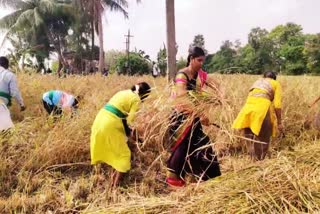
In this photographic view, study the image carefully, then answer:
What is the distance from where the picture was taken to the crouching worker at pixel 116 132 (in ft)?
13.5

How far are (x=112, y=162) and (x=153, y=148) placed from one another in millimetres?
694

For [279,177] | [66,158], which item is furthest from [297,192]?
[66,158]

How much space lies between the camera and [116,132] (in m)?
4.20

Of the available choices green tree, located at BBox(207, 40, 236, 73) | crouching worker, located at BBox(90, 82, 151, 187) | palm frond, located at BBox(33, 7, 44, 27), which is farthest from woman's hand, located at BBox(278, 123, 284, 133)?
palm frond, located at BBox(33, 7, 44, 27)

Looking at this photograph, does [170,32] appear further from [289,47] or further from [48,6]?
[289,47]

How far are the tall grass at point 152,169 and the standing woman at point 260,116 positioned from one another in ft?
0.63

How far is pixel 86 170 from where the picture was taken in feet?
15.4

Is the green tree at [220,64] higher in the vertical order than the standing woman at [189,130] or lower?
higher

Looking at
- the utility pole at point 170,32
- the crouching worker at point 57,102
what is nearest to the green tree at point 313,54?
the utility pole at point 170,32

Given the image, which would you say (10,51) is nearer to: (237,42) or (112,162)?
(112,162)

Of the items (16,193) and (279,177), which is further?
(16,193)

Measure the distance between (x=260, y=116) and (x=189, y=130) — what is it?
4.64ft

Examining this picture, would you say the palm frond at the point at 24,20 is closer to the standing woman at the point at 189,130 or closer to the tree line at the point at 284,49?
the tree line at the point at 284,49

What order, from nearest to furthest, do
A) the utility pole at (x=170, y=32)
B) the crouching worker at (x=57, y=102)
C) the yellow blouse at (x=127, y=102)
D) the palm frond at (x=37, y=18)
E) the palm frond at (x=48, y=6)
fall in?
the yellow blouse at (x=127, y=102)
the crouching worker at (x=57, y=102)
the utility pole at (x=170, y=32)
the palm frond at (x=48, y=6)
the palm frond at (x=37, y=18)
